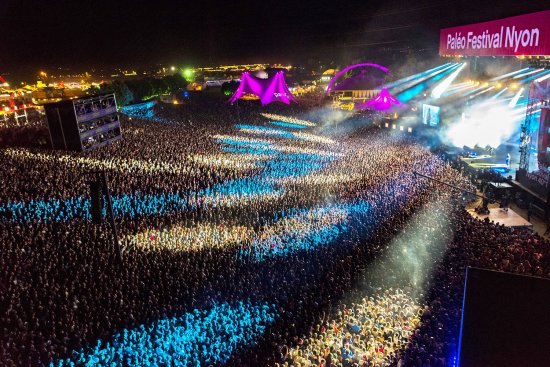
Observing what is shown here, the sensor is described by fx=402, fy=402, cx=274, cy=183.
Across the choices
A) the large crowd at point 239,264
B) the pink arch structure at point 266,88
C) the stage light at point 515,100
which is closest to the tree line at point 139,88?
the pink arch structure at point 266,88

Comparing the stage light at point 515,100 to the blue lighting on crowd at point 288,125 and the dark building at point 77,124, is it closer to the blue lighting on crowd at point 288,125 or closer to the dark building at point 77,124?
the blue lighting on crowd at point 288,125

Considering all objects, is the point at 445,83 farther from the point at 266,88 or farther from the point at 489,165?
the point at 266,88

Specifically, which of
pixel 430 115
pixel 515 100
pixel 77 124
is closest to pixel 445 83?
pixel 430 115

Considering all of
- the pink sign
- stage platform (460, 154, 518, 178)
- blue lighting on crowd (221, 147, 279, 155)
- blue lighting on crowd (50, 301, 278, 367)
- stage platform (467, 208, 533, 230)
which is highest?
the pink sign

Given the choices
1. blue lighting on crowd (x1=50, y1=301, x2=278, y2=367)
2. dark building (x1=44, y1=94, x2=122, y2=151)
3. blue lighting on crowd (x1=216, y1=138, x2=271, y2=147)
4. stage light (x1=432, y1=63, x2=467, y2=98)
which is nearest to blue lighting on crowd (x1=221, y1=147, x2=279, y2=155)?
blue lighting on crowd (x1=216, y1=138, x2=271, y2=147)

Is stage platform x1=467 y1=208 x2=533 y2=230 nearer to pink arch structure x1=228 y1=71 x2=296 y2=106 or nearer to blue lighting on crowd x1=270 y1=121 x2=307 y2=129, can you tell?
blue lighting on crowd x1=270 y1=121 x2=307 y2=129

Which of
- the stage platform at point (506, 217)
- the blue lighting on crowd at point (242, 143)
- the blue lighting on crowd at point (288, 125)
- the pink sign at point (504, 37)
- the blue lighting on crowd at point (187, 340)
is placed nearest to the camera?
the blue lighting on crowd at point (187, 340)
